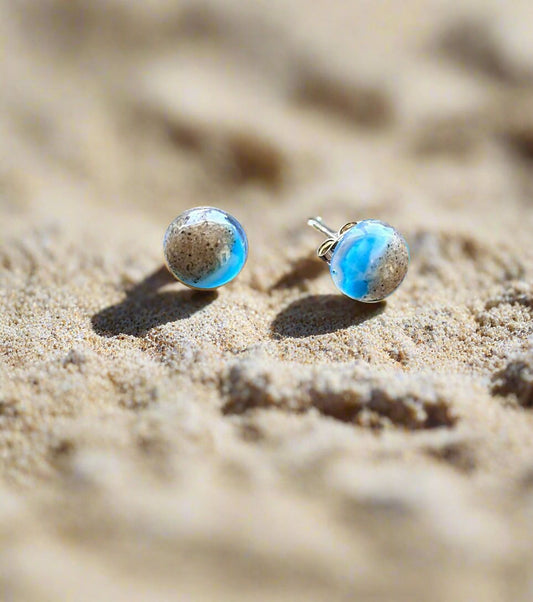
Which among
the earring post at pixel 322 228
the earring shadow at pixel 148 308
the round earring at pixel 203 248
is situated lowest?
the earring shadow at pixel 148 308

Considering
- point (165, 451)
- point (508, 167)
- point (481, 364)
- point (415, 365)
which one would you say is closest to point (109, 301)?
point (165, 451)

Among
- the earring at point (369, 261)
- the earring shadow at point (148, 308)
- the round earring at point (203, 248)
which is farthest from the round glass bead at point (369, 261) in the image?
the earring shadow at point (148, 308)

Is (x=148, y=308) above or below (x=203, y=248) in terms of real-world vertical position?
below

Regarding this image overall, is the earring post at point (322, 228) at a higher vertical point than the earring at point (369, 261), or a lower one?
higher

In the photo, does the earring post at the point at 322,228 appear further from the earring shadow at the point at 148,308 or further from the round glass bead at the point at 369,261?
the earring shadow at the point at 148,308

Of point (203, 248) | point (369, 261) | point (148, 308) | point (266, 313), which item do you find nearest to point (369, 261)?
point (369, 261)

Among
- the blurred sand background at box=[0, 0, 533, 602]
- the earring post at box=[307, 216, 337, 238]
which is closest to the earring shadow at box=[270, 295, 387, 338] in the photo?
the blurred sand background at box=[0, 0, 533, 602]

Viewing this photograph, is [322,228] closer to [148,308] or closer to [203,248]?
[203,248]
